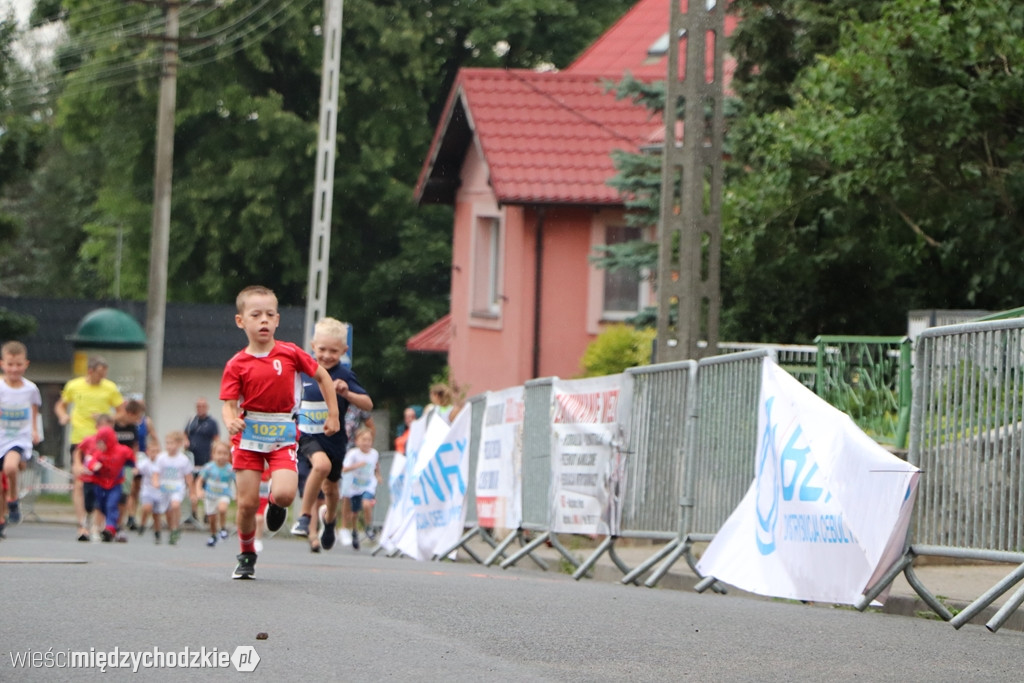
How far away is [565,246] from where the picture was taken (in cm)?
3225

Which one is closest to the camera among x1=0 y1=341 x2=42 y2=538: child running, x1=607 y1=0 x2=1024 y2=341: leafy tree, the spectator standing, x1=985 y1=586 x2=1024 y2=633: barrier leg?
x1=985 y1=586 x2=1024 y2=633: barrier leg

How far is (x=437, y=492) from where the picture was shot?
16922 mm

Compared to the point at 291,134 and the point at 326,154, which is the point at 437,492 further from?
the point at 291,134

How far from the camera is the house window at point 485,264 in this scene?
3422 cm

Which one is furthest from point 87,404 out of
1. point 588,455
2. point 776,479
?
point 776,479

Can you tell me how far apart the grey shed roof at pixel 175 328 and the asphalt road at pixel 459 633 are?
30854 mm

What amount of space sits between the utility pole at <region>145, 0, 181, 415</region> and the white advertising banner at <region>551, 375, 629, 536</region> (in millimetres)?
19688

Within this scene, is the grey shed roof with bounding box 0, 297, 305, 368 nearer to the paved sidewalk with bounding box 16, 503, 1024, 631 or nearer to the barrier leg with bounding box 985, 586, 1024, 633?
the paved sidewalk with bounding box 16, 503, 1024, 631

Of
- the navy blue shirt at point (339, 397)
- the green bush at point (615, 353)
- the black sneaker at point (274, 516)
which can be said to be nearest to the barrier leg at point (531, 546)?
the navy blue shirt at point (339, 397)

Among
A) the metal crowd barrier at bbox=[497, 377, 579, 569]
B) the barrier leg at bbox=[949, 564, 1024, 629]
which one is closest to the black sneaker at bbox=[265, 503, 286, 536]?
the metal crowd barrier at bbox=[497, 377, 579, 569]

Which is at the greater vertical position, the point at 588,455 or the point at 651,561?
the point at 588,455

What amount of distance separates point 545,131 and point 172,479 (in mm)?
13136

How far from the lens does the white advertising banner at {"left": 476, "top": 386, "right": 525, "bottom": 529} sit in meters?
15.1

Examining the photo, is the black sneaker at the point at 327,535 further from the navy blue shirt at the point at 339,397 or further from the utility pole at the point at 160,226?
the utility pole at the point at 160,226
